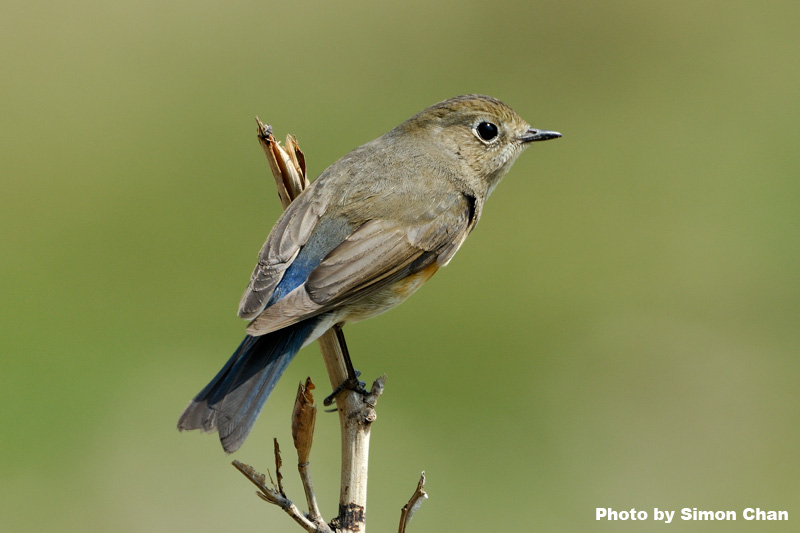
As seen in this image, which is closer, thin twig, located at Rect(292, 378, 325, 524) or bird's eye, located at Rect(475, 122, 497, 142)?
thin twig, located at Rect(292, 378, 325, 524)

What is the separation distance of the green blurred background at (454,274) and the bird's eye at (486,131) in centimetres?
206

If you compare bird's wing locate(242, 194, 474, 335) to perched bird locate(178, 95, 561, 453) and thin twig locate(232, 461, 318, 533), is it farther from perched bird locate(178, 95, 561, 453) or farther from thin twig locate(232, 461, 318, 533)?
thin twig locate(232, 461, 318, 533)

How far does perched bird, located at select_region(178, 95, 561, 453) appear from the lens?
10.8ft

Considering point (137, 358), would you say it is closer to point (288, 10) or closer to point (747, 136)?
point (288, 10)

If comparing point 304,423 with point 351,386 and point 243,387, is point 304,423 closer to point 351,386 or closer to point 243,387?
point 243,387

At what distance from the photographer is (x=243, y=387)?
3.23m

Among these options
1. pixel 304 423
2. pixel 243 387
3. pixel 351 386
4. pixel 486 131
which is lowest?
pixel 304 423

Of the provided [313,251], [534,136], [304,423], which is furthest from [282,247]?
[534,136]

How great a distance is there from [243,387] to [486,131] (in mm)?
1810

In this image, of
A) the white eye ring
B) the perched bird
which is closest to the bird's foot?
the perched bird

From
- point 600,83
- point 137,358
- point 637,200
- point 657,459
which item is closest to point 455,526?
point 657,459

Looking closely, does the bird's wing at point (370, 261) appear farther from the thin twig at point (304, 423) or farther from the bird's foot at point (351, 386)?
the thin twig at point (304, 423)

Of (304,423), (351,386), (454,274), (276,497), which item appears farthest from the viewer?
(454,274)

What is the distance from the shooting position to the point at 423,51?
32.6 ft
